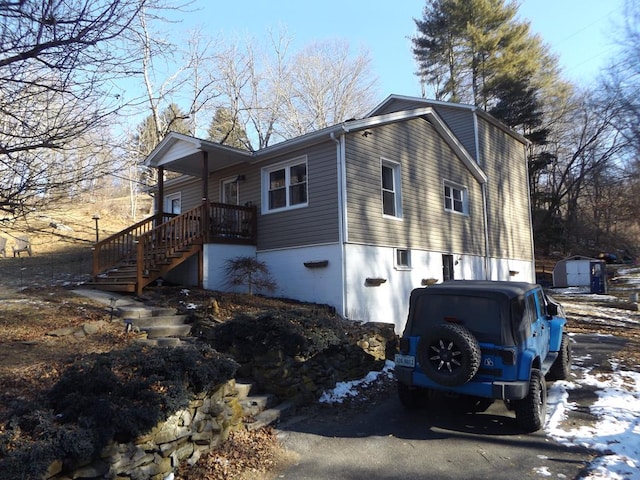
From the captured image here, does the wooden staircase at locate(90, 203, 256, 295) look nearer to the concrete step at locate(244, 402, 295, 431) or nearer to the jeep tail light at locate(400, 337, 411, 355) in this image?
the concrete step at locate(244, 402, 295, 431)

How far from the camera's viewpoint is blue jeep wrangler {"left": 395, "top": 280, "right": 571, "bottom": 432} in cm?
530

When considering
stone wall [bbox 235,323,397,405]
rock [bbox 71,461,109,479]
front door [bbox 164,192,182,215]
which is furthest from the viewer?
front door [bbox 164,192,182,215]

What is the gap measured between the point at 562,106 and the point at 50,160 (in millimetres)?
37414

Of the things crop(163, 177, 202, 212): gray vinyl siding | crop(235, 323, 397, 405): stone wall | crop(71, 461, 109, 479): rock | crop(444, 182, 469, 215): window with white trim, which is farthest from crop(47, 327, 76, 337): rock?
crop(444, 182, 469, 215): window with white trim

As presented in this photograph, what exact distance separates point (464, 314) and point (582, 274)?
2353 cm

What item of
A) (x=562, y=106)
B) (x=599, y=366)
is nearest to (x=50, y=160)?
(x=599, y=366)

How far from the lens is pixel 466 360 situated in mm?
5289

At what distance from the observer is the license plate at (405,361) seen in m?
5.91

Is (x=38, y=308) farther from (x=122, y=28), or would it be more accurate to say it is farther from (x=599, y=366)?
(x=599, y=366)

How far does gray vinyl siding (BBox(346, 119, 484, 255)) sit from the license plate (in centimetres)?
497

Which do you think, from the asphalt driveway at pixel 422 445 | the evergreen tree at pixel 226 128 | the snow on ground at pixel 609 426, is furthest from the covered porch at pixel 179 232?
the evergreen tree at pixel 226 128

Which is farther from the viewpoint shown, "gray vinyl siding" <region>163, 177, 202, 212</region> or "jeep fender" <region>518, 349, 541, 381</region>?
"gray vinyl siding" <region>163, 177, 202, 212</region>

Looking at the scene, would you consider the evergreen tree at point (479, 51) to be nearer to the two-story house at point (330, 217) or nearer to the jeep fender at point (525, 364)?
the two-story house at point (330, 217)

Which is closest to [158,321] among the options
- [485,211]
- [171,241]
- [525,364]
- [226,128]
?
[171,241]
